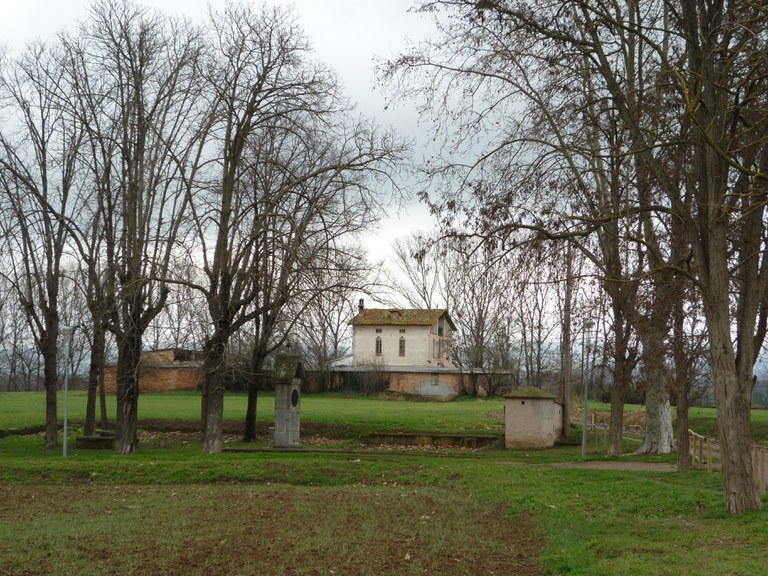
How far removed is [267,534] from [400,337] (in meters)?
Result: 69.9

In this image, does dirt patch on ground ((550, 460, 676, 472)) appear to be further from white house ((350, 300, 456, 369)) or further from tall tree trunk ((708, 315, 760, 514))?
white house ((350, 300, 456, 369))

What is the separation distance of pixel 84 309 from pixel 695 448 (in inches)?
1038

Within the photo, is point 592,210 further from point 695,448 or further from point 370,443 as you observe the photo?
point 370,443

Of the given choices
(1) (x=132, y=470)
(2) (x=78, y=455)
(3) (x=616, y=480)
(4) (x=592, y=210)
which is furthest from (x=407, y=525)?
(2) (x=78, y=455)

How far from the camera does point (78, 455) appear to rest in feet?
82.3

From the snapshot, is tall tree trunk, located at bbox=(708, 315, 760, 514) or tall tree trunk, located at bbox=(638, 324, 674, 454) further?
tall tree trunk, located at bbox=(638, 324, 674, 454)

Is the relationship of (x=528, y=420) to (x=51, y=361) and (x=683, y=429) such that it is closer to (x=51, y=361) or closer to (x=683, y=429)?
(x=683, y=429)

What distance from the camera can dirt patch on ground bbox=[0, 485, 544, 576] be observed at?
30.4 ft

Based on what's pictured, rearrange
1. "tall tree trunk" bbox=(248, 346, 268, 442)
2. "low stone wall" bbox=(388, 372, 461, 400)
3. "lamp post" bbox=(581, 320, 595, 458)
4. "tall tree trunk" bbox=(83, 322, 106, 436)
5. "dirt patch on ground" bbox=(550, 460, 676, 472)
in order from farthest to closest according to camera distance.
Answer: "low stone wall" bbox=(388, 372, 461, 400) → "tall tree trunk" bbox=(248, 346, 268, 442) → "tall tree trunk" bbox=(83, 322, 106, 436) → "lamp post" bbox=(581, 320, 595, 458) → "dirt patch on ground" bbox=(550, 460, 676, 472)

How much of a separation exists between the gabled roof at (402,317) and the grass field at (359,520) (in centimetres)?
5629

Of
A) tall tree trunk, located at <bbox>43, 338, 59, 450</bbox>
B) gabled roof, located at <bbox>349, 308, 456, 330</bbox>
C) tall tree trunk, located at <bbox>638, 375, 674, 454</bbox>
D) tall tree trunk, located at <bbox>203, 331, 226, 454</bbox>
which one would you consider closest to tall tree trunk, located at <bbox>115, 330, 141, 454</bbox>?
tall tree trunk, located at <bbox>203, 331, 226, 454</bbox>

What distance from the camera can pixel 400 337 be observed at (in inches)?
3189

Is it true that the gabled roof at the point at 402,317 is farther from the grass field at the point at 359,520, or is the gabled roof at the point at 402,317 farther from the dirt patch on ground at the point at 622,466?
the grass field at the point at 359,520

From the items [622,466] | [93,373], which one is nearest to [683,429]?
[622,466]
